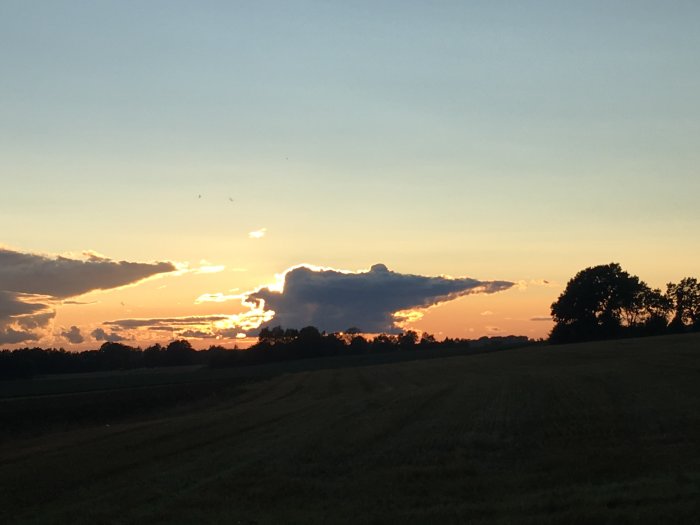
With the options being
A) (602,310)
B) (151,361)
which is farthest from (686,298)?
(151,361)

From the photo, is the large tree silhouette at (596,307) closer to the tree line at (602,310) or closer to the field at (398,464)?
the tree line at (602,310)

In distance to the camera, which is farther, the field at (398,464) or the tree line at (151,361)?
the tree line at (151,361)

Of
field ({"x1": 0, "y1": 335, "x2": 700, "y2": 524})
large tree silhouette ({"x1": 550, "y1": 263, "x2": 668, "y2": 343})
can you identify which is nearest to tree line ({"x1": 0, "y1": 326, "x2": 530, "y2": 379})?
large tree silhouette ({"x1": 550, "y1": 263, "x2": 668, "y2": 343})

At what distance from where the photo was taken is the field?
605 inches

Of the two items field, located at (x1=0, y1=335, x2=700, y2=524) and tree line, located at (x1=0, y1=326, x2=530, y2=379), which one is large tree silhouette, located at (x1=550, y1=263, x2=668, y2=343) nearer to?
tree line, located at (x1=0, y1=326, x2=530, y2=379)

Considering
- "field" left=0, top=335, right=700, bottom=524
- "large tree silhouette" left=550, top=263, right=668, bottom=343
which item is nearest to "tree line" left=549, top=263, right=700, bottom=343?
"large tree silhouette" left=550, top=263, right=668, bottom=343

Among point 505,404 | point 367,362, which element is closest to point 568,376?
point 505,404

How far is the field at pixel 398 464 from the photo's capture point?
1537cm

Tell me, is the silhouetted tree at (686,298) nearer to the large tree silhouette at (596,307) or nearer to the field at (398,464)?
the large tree silhouette at (596,307)

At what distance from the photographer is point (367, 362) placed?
133 meters

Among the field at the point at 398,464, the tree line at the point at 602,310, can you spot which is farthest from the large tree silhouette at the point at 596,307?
the field at the point at 398,464

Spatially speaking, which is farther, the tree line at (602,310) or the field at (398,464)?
the tree line at (602,310)

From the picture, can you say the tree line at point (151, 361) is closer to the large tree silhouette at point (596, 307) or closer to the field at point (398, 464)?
the large tree silhouette at point (596, 307)

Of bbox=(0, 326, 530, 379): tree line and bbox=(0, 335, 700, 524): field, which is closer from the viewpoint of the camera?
bbox=(0, 335, 700, 524): field
